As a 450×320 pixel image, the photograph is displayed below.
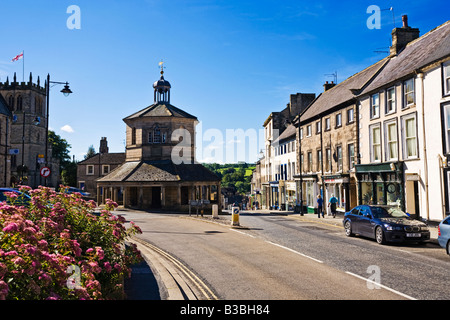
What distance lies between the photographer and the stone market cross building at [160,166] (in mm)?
39544

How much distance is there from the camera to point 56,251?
223 inches

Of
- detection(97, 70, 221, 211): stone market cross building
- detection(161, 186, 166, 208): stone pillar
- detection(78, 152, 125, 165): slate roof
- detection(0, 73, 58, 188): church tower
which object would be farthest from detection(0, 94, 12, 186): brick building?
detection(0, 73, 58, 188): church tower

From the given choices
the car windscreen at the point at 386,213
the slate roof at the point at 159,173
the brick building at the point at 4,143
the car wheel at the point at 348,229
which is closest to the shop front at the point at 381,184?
the car wheel at the point at 348,229

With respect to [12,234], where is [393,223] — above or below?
below

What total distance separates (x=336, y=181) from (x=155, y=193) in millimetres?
22766

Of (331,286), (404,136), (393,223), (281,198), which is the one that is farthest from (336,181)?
(331,286)

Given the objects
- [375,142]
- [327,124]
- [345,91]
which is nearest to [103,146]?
[327,124]

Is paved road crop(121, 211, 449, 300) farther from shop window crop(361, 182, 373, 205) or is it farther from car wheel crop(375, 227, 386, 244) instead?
shop window crop(361, 182, 373, 205)

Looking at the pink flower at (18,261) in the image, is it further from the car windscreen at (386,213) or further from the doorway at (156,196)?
the doorway at (156,196)

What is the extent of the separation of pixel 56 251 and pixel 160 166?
36.9 meters

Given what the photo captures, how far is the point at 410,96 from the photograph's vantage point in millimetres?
21188

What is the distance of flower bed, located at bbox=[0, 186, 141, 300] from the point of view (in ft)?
13.9

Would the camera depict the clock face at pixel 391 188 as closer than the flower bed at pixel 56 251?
No
